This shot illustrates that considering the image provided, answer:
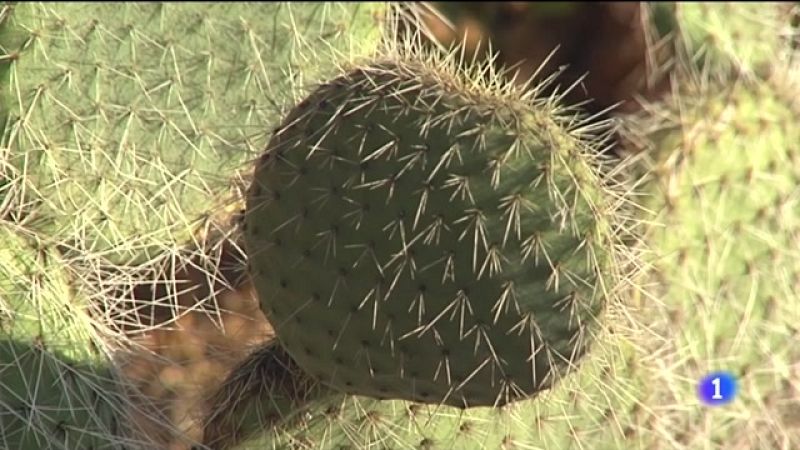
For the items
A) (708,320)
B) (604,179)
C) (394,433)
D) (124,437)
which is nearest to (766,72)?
(708,320)

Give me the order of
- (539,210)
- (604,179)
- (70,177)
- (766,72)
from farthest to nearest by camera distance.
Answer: (766,72) < (70,177) < (604,179) < (539,210)

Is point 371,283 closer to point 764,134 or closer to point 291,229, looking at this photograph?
point 291,229

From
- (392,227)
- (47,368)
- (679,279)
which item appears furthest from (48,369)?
(679,279)

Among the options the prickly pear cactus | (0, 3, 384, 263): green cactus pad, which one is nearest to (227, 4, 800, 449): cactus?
the prickly pear cactus

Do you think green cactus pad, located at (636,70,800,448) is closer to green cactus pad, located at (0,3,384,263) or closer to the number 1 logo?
the number 1 logo

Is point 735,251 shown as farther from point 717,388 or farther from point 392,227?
point 392,227

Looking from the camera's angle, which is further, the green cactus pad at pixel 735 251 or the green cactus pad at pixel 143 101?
the green cactus pad at pixel 735 251

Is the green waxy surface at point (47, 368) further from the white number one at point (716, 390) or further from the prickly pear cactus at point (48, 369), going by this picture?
the white number one at point (716, 390)

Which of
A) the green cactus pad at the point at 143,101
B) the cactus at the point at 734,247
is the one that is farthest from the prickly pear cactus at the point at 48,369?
the cactus at the point at 734,247
